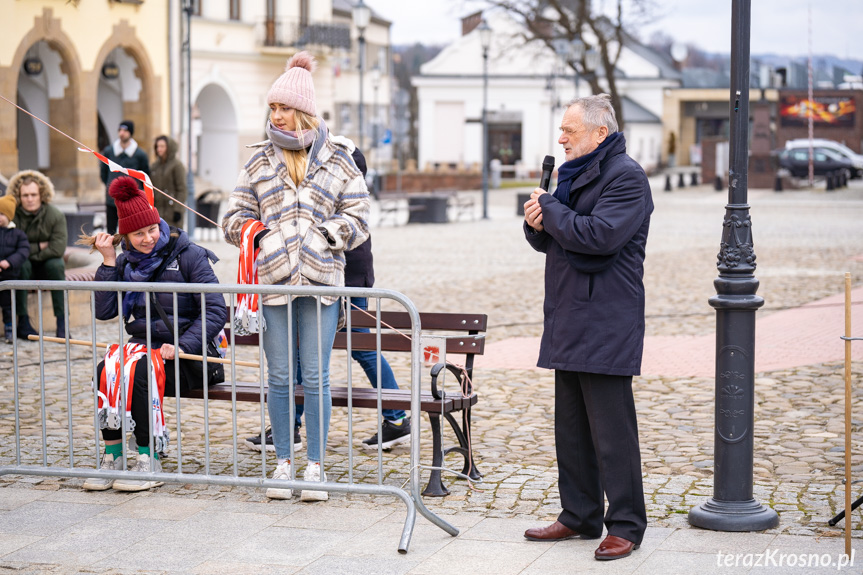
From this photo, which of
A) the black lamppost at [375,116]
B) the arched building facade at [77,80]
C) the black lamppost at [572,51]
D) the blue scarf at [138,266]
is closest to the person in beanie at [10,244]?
the blue scarf at [138,266]

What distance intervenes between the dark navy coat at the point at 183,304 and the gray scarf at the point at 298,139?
85 centimetres

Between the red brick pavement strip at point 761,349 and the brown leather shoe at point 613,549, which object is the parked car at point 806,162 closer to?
the red brick pavement strip at point 761,349

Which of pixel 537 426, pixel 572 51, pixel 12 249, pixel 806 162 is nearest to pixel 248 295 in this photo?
pixel 537 426

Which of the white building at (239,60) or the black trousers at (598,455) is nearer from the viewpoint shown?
the black trousers at (598,455)

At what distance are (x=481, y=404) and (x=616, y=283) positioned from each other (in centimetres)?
Answer: 360

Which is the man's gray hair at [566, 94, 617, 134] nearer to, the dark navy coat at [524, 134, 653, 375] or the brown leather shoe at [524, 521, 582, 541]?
the dark navy coat at [524, 134, 653, 375]

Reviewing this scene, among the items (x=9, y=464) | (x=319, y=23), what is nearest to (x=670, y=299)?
(x=9, y=464)

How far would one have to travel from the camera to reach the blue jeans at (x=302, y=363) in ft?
18.8

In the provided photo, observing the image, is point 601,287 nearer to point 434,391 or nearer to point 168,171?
point 434,391

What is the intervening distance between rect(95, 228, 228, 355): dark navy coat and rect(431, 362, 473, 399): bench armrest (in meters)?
1.11

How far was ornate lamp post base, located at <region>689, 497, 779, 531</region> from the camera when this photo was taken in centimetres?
525

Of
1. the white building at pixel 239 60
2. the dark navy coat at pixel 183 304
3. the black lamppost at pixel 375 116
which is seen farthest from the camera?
the black lamppost at pixel 375 116

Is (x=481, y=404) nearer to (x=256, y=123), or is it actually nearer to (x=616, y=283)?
(x=616, y=283)

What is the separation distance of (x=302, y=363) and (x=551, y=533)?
1.45m
